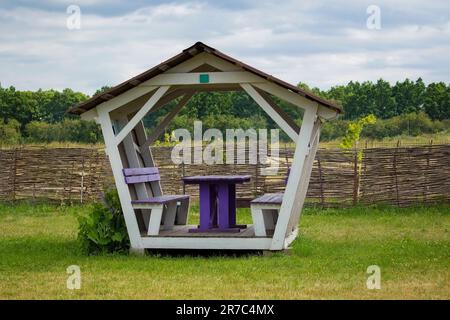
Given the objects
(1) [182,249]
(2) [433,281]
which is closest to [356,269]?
(2) [433,281]

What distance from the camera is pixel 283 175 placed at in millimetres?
21703

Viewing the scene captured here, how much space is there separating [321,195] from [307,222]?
311 centimetres

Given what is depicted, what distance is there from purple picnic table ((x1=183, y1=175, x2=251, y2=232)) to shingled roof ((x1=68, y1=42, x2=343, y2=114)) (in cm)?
176

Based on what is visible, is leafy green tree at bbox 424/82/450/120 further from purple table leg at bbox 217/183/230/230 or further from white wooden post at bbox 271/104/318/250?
white wooden post at bbox 271/104/318/250

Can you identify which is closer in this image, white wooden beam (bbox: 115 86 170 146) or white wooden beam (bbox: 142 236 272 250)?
white wooden beam (bbox: 142 236 272 250)

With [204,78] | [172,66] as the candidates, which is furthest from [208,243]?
[172,66]

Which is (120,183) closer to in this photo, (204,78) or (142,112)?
(142,112)

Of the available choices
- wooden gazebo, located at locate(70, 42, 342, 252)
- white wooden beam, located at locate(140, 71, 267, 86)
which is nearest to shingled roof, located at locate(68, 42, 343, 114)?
wooden gazebo, located at locate(70, 42, 342, 252)

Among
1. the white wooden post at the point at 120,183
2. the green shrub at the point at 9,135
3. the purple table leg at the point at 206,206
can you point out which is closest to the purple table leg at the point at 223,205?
the purple table leg at the point at 206,206

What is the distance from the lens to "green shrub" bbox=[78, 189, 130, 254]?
1295 cm

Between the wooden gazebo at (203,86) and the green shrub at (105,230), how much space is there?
11.4 inches

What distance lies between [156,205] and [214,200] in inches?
50.5

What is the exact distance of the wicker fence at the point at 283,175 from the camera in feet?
67.6

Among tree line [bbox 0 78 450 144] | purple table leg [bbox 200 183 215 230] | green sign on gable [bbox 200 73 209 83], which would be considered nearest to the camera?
green sign on gable [bbox 200 73 209 83]
